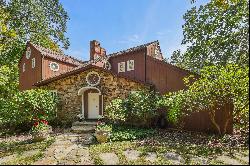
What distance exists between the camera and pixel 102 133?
1057cm

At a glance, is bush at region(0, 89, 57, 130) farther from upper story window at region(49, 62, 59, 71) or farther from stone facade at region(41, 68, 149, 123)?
upper story window at region(49, 62, 59, 71)

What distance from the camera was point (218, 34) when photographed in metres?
13.2

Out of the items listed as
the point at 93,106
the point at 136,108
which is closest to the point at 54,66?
the point at 93,106

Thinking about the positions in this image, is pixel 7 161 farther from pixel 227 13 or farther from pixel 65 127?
pixel 227 13

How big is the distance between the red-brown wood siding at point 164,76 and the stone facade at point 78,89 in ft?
3.09

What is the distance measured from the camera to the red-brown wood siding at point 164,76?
45.4ft

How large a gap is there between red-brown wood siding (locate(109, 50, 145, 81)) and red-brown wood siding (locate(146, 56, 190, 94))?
1000mm

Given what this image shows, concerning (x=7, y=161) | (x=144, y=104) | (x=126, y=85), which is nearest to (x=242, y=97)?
(x=144, y=104)

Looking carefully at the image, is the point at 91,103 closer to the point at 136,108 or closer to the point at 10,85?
the point at 136,108

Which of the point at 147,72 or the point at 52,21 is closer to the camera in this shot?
the point at 147,72

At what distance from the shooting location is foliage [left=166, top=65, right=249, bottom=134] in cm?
957

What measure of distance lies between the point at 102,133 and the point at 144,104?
339 centimetres

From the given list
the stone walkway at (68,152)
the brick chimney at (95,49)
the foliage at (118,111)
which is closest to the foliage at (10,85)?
the brick chimney at (95,49)

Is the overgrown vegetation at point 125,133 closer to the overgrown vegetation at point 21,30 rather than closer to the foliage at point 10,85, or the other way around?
the overgrown vegetation at point 21,30
